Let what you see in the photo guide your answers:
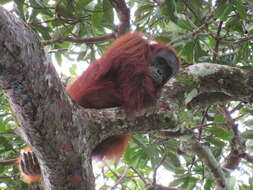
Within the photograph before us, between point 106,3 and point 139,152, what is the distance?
5.22 feet

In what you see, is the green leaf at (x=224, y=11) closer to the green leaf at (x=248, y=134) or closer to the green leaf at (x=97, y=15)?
the green leaf at (x=97, y=15)

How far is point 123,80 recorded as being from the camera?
110 inches

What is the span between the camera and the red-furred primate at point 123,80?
270 cm

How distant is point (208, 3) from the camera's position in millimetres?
3379

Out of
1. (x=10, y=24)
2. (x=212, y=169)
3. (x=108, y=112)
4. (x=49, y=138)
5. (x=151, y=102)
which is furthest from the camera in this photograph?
(x=212, y=169)

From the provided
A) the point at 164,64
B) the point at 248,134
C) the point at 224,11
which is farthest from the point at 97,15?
the point at 248,134

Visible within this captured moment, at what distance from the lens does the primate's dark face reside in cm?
310

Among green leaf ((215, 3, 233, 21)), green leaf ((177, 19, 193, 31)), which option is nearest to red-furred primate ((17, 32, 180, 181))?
green leaf ((177, 19, 193, 31))

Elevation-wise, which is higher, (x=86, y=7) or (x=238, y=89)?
(x=86, y=7)

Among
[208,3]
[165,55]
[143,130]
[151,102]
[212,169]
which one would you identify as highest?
[208,3]

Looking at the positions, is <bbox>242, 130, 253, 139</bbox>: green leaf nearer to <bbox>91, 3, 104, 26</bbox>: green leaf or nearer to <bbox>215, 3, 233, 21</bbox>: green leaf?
<bbox>215, 3, 233, 21</bbox>: green leaf

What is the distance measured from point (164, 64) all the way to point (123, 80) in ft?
1.88

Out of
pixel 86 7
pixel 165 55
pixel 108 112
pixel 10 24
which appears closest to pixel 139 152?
pixel 165 55

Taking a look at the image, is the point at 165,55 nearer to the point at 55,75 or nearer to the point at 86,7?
the point at 86,7
